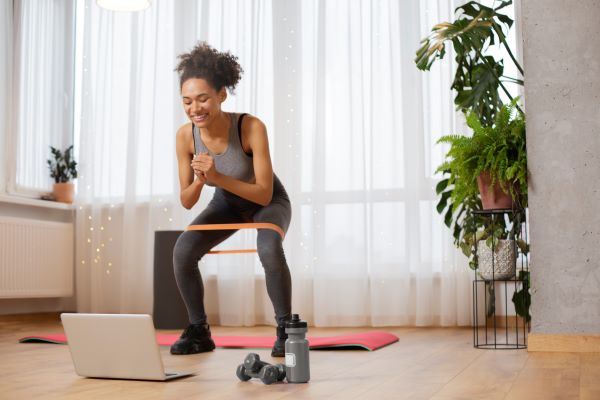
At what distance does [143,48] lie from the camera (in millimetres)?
4875

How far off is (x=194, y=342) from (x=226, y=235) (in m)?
0.39

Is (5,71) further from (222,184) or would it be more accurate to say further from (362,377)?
(362,377)

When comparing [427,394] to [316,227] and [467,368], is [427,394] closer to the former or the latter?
[467,368]

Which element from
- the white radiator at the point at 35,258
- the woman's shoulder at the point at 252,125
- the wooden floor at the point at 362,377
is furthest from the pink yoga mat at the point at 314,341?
the white radiator at the point at 35,258

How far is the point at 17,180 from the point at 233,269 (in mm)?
1475

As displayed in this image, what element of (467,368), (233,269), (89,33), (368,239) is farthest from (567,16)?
(89,33)

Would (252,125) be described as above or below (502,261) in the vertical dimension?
above

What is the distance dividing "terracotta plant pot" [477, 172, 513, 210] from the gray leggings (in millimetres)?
730

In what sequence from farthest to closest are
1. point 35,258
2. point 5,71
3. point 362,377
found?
1. point 5,71
2. point 35,258
3. point 362,377

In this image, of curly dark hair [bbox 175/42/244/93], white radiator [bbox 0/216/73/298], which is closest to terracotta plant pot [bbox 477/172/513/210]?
curly dark hair [bbox 175/42/244/93]

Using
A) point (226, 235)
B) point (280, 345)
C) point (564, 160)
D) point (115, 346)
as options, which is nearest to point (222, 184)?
point (226, 235)

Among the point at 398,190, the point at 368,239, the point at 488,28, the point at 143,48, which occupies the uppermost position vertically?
the point at 143,48

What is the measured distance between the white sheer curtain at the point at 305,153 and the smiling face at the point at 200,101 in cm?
180

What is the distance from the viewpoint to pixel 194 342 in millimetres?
2736
